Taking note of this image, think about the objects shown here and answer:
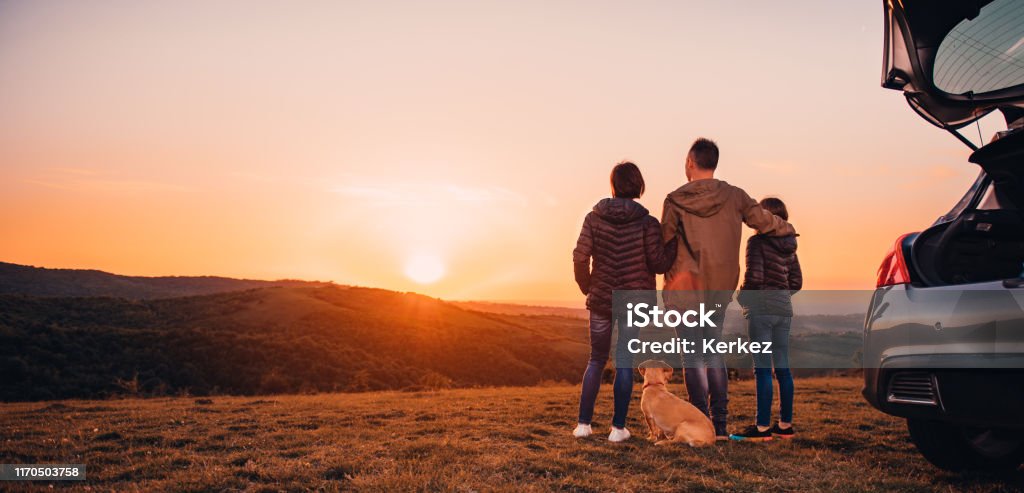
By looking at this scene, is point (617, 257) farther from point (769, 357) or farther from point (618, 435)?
point (769, 357)

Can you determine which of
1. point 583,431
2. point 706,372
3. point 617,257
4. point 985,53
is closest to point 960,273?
point 985,53

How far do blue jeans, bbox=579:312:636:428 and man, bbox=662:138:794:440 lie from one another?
20.4 inches

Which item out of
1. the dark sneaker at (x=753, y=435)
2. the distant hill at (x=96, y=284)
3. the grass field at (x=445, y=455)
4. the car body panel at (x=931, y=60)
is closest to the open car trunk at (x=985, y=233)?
the car body panel at (x=931, y=60)

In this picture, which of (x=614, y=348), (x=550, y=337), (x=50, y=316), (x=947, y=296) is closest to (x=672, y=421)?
(x=614, y=348)

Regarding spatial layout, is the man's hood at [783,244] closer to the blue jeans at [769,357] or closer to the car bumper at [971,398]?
the blue jeans at [769,357]

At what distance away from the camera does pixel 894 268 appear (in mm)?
4465

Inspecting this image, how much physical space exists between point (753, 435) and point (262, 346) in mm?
28924

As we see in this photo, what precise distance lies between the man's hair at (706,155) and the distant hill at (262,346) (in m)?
16.5

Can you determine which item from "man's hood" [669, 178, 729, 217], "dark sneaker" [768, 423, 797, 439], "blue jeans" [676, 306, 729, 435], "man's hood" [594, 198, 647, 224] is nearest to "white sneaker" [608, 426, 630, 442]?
"blue jeans" [676, 306, 729, 435]

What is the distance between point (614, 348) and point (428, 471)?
213 centimetres

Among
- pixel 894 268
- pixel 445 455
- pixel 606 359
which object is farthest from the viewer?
pixel 606 359

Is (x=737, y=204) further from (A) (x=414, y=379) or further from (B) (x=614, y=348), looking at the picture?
(A) (x=414, y=379)

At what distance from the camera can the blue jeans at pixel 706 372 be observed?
612 centimetres

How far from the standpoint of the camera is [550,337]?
5247 cm
